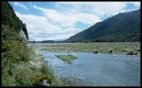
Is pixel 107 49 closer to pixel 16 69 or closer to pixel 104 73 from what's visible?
pixel 104 73

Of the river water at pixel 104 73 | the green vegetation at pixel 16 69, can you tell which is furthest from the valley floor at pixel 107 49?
the green vegetation at pixel 16 69

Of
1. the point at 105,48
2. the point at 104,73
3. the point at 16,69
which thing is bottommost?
the point at 104,73

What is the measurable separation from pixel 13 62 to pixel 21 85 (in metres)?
3.29

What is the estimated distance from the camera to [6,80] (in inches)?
664

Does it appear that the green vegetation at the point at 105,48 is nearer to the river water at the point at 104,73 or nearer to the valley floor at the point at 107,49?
the valley floor at the point at 107,49

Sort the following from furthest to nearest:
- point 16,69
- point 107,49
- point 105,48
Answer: point 105,48, point 107,49, point 16,69

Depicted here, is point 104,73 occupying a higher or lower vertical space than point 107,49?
lower

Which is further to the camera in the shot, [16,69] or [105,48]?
[105,48]

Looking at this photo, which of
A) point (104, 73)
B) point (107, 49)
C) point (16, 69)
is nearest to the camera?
point (16, 69)

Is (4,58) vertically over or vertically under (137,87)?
over

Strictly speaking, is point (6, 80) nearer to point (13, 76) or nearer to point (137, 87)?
point (13, 76)

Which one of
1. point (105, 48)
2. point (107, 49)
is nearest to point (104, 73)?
point (107, 49)

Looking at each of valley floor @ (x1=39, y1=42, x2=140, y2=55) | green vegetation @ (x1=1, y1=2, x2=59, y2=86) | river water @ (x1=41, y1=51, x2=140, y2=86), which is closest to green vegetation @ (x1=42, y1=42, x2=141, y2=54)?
valley floor @ (x1=39, y1=42, x2=140, y2=55)

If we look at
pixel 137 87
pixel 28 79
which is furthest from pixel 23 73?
pixel 137 87
